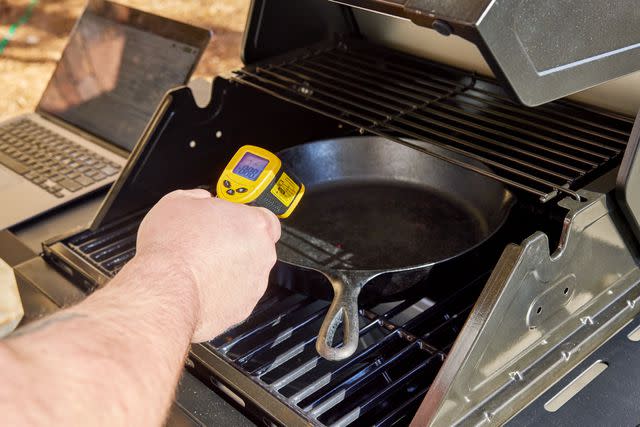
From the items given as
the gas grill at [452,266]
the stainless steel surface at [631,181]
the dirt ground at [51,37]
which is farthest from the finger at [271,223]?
the dirt ground at [51,37]

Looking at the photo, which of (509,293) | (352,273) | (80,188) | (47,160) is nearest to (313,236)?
(352,273)

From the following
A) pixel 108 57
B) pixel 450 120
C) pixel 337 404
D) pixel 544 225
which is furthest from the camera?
pixel 108 57

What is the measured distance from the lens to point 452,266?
86 cm

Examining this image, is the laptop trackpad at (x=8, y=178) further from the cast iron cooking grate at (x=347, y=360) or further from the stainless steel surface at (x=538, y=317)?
the stainless steel surface at (x=538, y=317)

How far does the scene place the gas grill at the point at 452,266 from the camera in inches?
29.2

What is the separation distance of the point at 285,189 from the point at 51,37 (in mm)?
3158

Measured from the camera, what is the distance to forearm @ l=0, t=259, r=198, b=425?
21.3 inches

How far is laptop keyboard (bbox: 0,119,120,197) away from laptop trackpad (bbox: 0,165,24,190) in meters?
0.01

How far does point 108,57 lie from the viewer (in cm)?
157

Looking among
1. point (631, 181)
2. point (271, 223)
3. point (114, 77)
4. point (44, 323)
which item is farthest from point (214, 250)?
point (114, 77)

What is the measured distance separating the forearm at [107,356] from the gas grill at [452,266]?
0.17 m

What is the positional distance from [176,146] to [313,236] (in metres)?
0.26

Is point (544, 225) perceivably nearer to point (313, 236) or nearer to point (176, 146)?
point (313, 236)

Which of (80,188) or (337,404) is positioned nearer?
(337,404)
